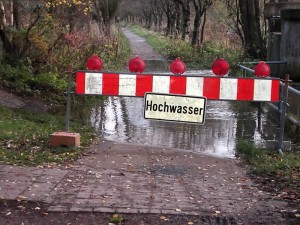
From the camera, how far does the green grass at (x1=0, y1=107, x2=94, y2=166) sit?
6660 mm

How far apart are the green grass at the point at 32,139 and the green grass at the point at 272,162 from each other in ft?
8.26

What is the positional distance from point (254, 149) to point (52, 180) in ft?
11.4

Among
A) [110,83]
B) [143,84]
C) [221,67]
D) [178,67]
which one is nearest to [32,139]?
[110,83]

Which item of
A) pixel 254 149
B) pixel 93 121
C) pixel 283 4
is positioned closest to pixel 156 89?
pixel 254 149

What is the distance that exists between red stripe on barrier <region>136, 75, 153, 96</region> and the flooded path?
4.94 ft

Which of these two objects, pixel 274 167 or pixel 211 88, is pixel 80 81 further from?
pixel 274 167

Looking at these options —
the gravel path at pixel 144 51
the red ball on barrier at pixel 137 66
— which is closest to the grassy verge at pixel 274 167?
the red ball on barrier at pixel 137 66

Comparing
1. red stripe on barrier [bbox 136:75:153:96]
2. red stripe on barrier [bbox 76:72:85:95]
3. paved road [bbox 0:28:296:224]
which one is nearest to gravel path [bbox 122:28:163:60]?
red stripe on barrier [bbox 76:72:85:95]

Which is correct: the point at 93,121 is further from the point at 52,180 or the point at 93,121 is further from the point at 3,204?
the point at 3,204

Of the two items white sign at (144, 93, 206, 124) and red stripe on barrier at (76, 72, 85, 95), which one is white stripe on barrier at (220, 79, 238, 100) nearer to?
white sign at (144, 93, 206, 124)

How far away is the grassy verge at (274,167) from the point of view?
5840mm

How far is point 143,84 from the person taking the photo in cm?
746

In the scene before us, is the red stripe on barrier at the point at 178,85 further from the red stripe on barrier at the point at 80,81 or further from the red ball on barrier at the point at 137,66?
the red stripe on barrier at the point at 80,81

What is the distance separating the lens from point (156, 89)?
24.3ft
